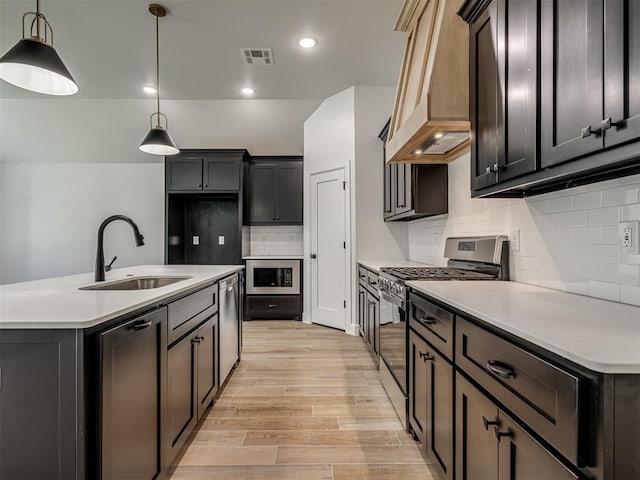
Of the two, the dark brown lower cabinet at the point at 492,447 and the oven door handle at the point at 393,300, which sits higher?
the oven door handle at the point at 393,300

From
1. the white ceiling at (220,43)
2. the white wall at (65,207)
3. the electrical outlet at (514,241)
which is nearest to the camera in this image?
the electrical outlet at (514,241)

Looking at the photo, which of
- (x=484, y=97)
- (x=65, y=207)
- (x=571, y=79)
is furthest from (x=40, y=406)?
(x=65, y=207)

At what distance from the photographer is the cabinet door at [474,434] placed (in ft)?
3.53

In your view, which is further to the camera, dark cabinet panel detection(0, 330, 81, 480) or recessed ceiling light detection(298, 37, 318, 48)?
recessed ceiling light detection(298, 37, 318, 48)

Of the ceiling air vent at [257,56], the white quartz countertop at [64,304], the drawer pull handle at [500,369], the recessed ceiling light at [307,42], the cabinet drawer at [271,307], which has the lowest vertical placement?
the cabinet drawer at [271,307]

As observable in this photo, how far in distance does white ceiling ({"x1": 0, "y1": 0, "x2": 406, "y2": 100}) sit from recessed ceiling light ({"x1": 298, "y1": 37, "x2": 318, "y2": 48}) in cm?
6

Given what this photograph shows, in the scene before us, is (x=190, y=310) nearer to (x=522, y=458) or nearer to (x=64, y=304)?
(x=64, y=304)

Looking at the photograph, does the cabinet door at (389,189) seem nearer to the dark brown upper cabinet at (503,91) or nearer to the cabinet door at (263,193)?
the dark brown upper cabinet at (503,91)

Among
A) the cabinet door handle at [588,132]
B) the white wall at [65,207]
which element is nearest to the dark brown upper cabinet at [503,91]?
the cabinet door handle at [588,132]

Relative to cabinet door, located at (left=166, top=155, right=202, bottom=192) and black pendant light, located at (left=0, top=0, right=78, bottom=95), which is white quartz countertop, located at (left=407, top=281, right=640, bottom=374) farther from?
cabinet door, located at (left=166, top=155, right=202, bottom=192)

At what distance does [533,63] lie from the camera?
1.33 m

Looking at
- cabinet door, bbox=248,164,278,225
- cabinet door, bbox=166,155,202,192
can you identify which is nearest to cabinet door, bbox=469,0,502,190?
cabinet door, bbox=248,164,278,225

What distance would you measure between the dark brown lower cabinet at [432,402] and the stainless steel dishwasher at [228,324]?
140 cm

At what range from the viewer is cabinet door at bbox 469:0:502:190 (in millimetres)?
1634
